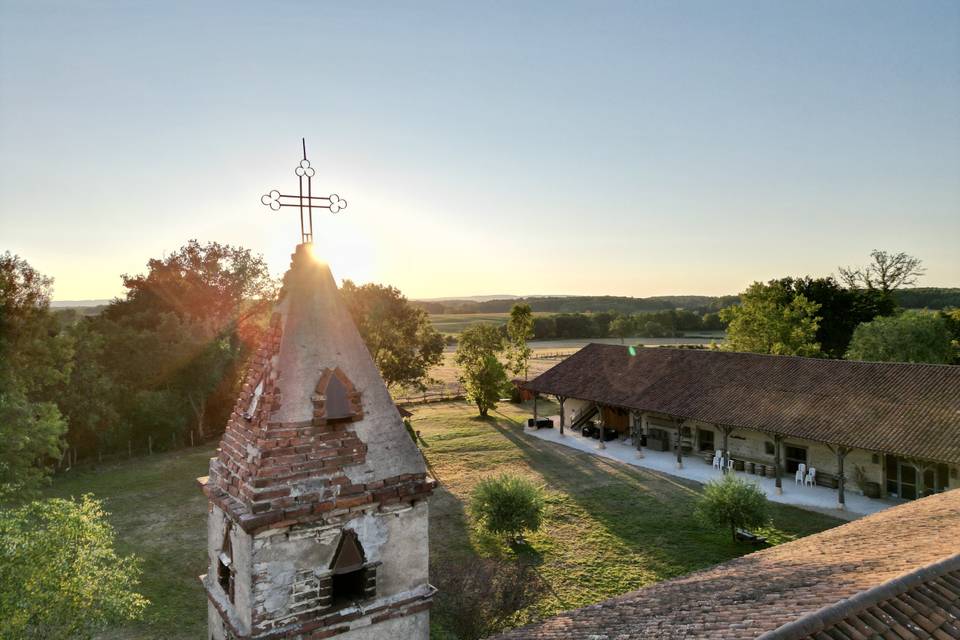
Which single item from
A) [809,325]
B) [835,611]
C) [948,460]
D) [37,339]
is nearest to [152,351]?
[37,339]

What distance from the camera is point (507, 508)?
61.1 feet

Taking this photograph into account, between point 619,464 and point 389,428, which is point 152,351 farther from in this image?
point 389,428

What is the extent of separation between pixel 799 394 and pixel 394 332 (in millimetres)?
23605

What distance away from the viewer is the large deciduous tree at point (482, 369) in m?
40.8

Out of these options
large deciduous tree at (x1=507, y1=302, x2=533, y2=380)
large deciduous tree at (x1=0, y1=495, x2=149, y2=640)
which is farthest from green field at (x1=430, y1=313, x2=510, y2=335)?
large deciduous tree at (x1=0, y1=495, x2=149, y2=640)

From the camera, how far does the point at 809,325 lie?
3825 centimetres

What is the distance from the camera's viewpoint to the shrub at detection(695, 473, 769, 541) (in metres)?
18.0

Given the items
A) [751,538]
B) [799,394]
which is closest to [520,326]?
[799,394]

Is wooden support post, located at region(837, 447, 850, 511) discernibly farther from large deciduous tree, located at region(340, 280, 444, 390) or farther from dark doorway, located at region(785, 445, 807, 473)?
large deciduous tree, located at region(340, 280, 444, 390)

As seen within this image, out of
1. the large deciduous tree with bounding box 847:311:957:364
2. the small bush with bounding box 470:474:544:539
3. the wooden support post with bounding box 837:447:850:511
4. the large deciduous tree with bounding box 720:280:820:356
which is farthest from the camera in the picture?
the large deciduous tree with bounding box 720:280:820:356

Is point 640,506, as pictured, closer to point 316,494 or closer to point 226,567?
point 226,567

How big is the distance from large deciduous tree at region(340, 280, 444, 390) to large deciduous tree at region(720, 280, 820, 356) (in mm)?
21921

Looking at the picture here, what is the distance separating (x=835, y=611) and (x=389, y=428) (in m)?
5.08

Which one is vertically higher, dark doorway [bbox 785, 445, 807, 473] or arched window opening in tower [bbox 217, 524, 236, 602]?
arched window opening in tower [bbox 217, 524, 236, 602]
